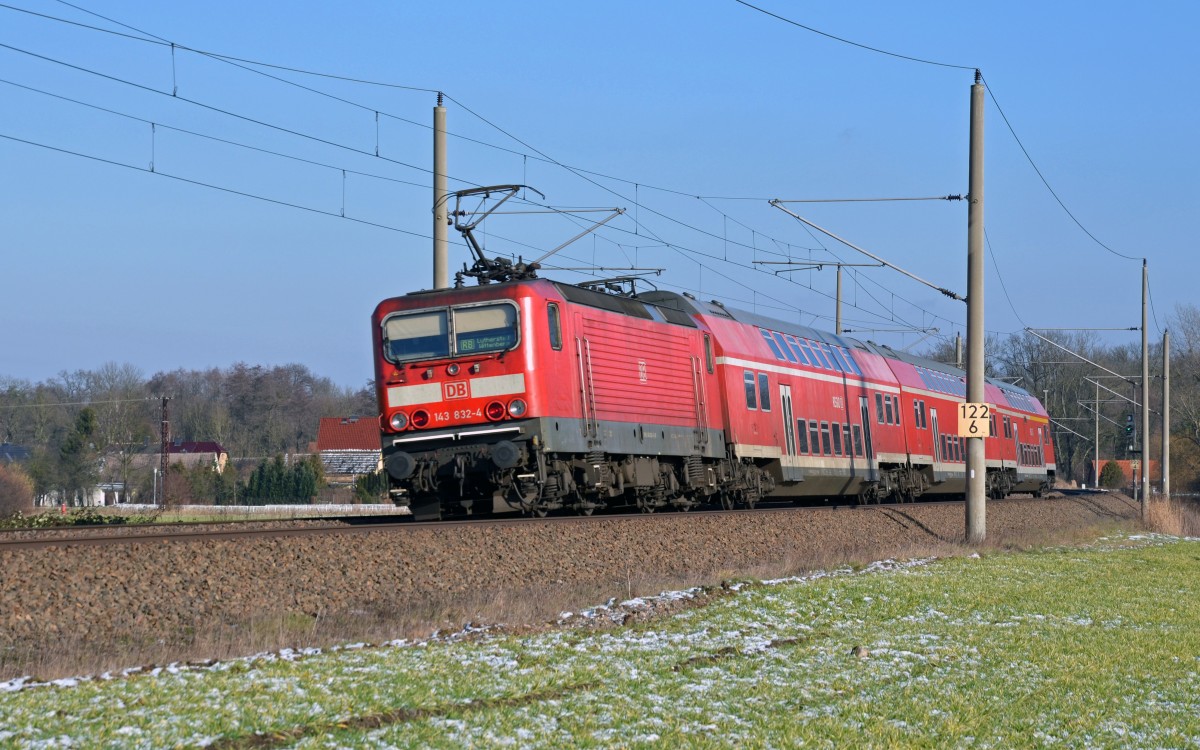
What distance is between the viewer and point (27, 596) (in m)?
10.9

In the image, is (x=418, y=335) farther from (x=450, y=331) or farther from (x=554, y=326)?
(x=554, y=326)

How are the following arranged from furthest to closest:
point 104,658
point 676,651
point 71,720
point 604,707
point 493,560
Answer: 1. point 493,560
2. point 676,651
3. point 104,658
4. point 604,707
5. point 71,720

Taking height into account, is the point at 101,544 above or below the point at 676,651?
above

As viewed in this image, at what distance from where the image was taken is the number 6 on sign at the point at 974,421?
78.4 ft

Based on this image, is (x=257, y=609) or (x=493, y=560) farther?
(x=493, y=560)

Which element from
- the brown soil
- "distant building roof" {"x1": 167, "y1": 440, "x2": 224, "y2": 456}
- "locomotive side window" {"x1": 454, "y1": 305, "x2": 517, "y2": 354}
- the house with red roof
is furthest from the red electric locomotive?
"distant building roof" {"x1": 167, "y1": 440, "x2": 224, "y2": 456}

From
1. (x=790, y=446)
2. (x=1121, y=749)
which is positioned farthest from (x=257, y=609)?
(x=790, y=446)

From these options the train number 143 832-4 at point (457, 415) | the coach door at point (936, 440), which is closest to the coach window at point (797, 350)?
the coach door at point (936, 440)

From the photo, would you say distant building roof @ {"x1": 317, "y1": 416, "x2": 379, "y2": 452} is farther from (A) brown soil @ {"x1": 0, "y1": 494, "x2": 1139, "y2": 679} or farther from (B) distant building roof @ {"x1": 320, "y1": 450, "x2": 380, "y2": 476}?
(A) brown soil @ {"x1": 0, "y1": 494, "x2": 1139, "y2": 679}

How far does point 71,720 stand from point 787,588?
376 inches

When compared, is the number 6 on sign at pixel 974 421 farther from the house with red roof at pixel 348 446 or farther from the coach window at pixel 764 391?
the house with red roof at pixel 348 446

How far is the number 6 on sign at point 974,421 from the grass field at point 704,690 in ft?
33.3

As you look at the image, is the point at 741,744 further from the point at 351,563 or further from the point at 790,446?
the point at 790,446

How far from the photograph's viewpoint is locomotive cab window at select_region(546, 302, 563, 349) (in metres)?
19.4
